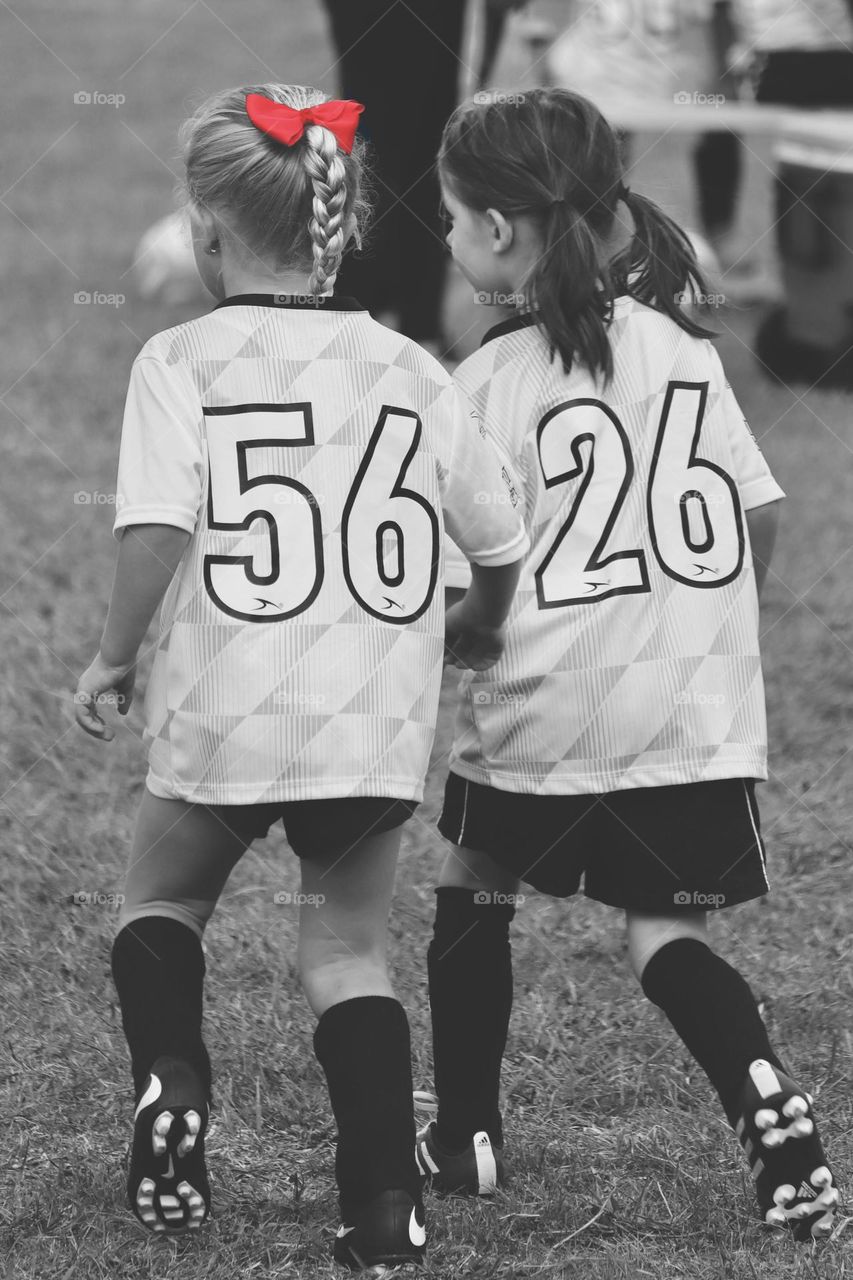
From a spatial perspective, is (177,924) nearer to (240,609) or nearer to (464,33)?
(240,609)

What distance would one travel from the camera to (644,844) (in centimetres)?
208

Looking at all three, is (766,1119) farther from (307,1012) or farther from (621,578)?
(307,1012)

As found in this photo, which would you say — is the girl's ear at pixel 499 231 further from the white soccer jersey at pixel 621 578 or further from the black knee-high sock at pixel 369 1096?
the black knee-high sock at pixel 369 1096

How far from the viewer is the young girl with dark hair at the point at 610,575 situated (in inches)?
81.6

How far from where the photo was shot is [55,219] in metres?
8.12

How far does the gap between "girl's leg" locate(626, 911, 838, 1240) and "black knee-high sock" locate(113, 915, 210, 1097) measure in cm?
53

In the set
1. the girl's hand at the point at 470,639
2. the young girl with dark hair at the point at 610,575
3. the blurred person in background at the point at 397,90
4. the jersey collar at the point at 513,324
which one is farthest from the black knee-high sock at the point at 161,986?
the blurred person in background at the point at 397,90

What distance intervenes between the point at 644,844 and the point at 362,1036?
41cm

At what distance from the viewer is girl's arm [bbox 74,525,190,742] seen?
186 cm

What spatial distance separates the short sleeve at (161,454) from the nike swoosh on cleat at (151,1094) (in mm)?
594

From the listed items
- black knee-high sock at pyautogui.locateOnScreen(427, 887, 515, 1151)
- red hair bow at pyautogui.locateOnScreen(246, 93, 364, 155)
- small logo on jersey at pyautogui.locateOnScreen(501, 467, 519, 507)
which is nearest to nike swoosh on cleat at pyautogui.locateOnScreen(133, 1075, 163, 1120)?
black knee-high sock at pyautogui.locateOnScreen(427, 887, 515, 1151)

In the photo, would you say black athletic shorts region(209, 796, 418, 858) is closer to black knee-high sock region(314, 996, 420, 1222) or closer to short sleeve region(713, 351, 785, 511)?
black knee-high sock region(314, 996, 420, 1222)

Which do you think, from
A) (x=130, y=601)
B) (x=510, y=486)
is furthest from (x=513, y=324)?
(x=130, y=601)

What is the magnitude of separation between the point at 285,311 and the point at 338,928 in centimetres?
69
